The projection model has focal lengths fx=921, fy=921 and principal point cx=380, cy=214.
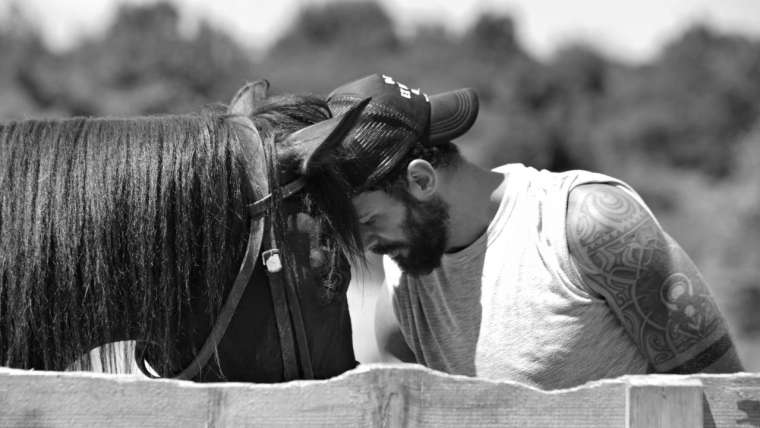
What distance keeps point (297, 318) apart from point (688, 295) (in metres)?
0.95

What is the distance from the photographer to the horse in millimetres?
1720

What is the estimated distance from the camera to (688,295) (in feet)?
7.20

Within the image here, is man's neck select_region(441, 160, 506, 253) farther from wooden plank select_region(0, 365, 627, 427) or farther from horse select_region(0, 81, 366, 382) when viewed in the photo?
wooden plank select_region(0, 365, 627, 427)

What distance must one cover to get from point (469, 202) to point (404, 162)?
0.79 feet

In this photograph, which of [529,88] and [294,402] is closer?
[294,402]

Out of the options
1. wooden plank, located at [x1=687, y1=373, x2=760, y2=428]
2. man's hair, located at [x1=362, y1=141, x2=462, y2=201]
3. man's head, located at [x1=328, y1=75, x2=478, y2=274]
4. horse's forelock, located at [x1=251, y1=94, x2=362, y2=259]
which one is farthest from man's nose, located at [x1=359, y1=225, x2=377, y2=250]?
wooden plank, located at [x1=687, y1=373, x2=760, y2=428]

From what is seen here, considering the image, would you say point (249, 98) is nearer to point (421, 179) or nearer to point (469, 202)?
point (421, 179)

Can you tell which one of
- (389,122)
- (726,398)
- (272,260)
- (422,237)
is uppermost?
(389,122)

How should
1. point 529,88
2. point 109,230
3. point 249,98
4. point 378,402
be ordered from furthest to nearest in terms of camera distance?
1. point 529,88
2. point 249,98
3. point 109,230
4. point 378,402

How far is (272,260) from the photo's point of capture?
6.02 ft

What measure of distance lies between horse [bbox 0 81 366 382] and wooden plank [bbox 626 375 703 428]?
703mm

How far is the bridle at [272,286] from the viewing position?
6.05 ft

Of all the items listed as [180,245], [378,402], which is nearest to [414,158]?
[180,245]

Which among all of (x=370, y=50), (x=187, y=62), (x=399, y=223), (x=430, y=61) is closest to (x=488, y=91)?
(x=430, y=61)
